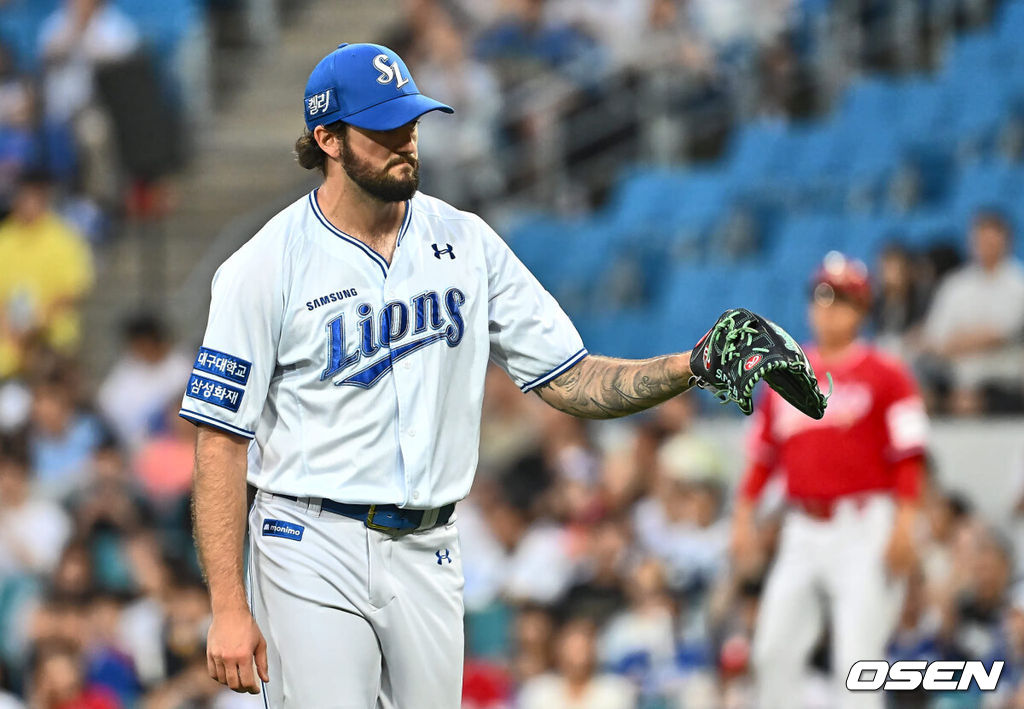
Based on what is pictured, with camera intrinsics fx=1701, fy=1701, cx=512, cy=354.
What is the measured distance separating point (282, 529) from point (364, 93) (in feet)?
3.73

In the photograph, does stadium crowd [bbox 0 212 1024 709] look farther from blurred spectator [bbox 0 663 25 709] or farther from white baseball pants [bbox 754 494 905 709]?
white baseball pants [bbox 754 494 905 709]

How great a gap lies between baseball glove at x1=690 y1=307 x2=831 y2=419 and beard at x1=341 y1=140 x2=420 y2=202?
86cm

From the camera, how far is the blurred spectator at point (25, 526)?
10672mm

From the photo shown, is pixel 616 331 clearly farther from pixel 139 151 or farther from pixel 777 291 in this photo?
pixel 139 151

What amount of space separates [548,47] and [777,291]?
4297 mm

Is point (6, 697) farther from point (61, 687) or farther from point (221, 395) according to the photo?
point (221, 395)

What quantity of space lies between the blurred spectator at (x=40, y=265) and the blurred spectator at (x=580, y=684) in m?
5.38

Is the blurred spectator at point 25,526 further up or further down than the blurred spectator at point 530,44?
further down

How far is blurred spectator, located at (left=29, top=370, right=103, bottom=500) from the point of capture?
37.5 feet

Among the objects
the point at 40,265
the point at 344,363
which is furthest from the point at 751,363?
the point at 40,265

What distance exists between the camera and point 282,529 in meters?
4.38

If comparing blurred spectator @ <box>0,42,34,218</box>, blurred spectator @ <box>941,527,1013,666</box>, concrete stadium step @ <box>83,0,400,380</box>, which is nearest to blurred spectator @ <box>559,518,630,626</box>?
blurred spectator @ <box>941,527,1013,666</box>

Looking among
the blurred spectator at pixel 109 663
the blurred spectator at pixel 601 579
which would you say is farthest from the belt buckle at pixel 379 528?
the blurred spectator at pixel 109 663

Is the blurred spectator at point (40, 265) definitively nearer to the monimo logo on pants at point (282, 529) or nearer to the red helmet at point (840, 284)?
the red helmet at point (840, 284)
